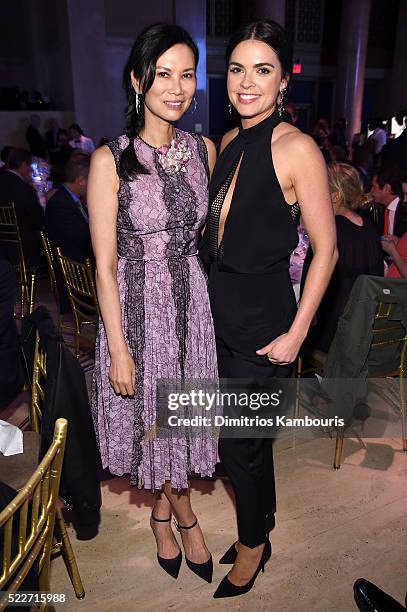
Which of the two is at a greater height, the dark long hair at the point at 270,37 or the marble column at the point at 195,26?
the marble column at the point at 195,26

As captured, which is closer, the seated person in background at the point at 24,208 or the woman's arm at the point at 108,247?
the woman's arm at the point at 108,247

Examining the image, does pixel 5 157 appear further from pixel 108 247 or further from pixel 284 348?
pixel 284 348

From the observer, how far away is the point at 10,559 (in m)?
1.13

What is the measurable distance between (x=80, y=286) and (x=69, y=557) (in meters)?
1.76

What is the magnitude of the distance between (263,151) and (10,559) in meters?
1.25

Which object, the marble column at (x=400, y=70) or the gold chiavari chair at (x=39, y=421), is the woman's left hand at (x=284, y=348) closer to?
the gold chiavari chair at (x=39, y=421)

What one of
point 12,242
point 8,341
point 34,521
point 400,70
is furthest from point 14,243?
point 400,70

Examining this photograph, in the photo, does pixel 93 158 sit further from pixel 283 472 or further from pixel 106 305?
pixel 283 472

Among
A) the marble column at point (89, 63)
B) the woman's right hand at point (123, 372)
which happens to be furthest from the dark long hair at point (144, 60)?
the marble column at point (89, 63)

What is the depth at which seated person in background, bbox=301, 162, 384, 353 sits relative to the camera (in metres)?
2.76

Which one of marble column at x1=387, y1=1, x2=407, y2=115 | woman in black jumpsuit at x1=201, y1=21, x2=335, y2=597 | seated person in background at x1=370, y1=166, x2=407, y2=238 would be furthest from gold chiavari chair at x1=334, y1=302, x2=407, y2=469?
marble column at x1=387, y1=1, x2=407, y2=115

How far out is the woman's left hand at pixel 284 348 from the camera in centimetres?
158

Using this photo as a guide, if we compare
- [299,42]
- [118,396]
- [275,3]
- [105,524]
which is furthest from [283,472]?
[299,42]
